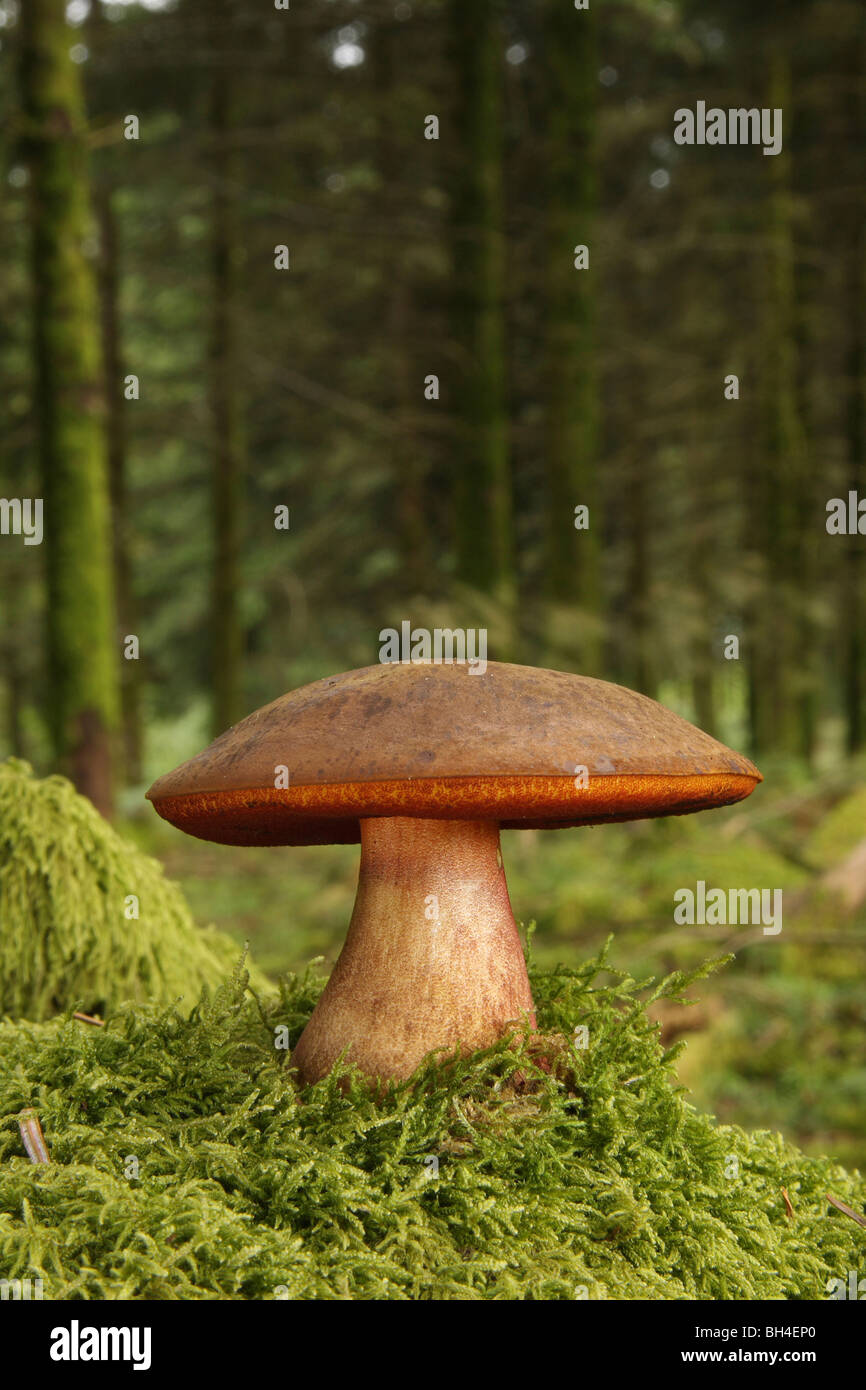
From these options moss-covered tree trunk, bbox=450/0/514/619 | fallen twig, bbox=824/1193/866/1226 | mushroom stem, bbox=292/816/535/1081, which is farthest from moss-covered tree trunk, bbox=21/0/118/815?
fallen twig, bbox=824/1193/866/1226

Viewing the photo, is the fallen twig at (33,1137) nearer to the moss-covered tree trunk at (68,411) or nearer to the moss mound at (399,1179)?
the moss mound at (399,1179)

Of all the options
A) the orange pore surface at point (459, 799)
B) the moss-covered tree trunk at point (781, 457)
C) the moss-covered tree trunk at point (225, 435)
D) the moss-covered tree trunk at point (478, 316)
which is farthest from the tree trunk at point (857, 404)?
the orange pore surface at point (459, 799)

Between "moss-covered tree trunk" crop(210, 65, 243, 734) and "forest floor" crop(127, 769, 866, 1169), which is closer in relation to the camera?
"forest floor" crop(127, 769, 866, 1169)

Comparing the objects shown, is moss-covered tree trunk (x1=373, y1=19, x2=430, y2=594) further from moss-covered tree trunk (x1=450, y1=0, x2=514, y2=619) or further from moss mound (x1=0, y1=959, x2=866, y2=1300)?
moss mound (x1=0, y1=959, x2=866, y2=1300)

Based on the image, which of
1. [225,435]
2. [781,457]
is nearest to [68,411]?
[225,435]

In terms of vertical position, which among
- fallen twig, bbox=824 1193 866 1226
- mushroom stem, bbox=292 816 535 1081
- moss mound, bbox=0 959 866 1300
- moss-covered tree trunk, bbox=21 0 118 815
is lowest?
fallen twig, bbox=824 1193 866 1226

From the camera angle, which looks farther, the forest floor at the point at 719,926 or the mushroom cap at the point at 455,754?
the forest floor at the point at 719,926
